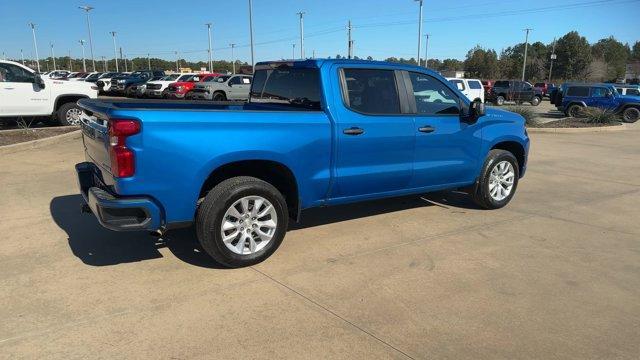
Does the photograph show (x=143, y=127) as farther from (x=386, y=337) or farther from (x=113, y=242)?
(x=386, y=337)

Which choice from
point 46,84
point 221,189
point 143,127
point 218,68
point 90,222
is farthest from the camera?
point 218,68

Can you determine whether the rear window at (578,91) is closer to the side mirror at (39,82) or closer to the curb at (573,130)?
the curb at (573,130)

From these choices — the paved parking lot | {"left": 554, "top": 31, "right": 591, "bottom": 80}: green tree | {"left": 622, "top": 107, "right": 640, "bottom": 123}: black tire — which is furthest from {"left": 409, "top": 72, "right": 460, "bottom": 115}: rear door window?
{"left": 554, "top": 31, "right": 591, "bottom": 80}: green tree

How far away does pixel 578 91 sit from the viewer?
21938 millimetres

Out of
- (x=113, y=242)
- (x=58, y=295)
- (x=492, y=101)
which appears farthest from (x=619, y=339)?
(x=492, y=101)

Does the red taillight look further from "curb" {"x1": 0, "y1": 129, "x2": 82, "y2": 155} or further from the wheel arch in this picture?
"curb" {"x1": 0, "y1": 129, "x2": 82, "y2": 155}

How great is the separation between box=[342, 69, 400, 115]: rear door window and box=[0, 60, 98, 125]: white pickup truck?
31.0 feet

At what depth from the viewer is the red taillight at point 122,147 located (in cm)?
355

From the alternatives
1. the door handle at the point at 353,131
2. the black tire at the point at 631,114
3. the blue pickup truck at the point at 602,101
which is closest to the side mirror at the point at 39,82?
the door handle at the point at 353,131

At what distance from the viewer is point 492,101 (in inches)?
1307

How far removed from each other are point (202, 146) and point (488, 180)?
12.5ft

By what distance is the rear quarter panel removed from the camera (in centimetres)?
365

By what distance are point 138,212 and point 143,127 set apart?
69 cm

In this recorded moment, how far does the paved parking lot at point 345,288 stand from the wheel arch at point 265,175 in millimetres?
535
